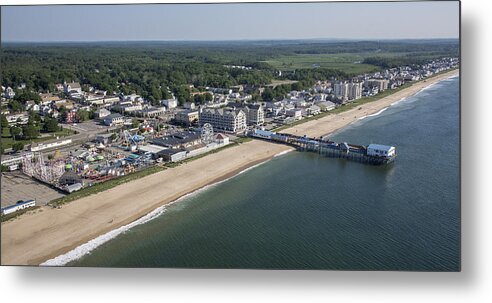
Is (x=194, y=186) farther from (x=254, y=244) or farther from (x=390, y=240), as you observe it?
(x=390, y=240)

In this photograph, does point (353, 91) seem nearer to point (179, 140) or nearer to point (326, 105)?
point (326, 105)

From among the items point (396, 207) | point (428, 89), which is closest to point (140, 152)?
point (396, 207)

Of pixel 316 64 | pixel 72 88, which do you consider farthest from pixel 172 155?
pixel 316 64

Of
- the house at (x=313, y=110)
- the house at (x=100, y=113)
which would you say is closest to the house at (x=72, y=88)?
the house at (x=100, y=113)

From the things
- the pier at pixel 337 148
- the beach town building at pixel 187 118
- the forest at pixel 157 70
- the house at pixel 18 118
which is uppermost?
the forest at pixel 157 70

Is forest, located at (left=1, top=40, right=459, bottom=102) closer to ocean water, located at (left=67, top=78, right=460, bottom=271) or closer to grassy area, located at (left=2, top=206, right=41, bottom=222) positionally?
ocean water, located at (left=67, top=78, right=460, bottom=271)

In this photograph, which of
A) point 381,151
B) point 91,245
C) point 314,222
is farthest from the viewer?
point 381,151

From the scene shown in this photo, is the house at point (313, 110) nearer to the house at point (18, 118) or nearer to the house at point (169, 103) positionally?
the house at point (169, 103)
